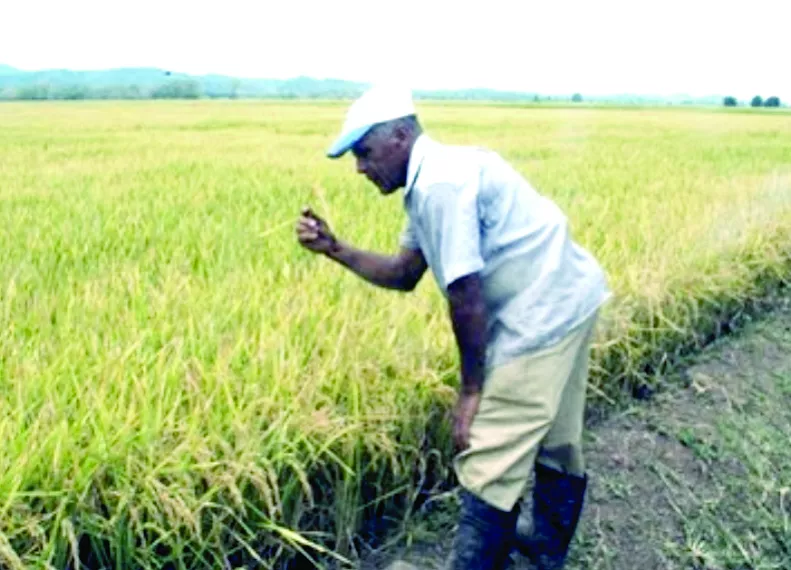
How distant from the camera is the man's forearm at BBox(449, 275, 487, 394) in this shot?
7.48 feet

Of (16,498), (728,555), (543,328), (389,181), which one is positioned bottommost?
(728,555)

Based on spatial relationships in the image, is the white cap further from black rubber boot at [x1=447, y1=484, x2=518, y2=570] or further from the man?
black rubber boot at [x1=447, y1=484, x2=518, y2=570]

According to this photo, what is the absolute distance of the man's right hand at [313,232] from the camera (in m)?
2.52

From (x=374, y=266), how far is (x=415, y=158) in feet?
1.38

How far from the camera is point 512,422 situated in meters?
2.43

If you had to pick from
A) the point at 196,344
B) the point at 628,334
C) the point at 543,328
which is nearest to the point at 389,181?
the point at 543,328

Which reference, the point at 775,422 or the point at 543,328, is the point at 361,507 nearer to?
the point at 543,328

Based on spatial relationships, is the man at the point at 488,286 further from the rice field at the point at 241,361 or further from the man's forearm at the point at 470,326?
Answer: the rice field at the point at 241,361

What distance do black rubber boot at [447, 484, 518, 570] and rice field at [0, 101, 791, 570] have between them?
225mm

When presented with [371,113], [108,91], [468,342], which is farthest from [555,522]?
[108,91]

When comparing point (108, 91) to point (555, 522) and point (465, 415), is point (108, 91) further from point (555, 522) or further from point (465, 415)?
point (465, 415)

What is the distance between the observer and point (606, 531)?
2.93m

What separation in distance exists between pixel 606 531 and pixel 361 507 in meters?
0.76

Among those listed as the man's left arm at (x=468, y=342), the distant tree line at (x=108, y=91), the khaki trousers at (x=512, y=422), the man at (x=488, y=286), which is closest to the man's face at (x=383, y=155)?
the man at (x=488, y=286)
